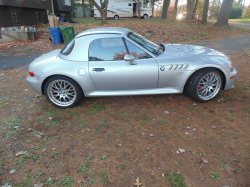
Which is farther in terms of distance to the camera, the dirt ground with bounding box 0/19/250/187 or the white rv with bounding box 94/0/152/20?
the white rv with bounding box 94/0/152/20

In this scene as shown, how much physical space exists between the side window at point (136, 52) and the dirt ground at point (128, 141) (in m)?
1.06

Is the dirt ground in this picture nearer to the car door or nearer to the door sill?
the door sill

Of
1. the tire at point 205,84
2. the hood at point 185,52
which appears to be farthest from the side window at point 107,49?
the tire at point 205,84

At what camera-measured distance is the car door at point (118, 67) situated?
359 centimetres

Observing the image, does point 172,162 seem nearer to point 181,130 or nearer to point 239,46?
point 181,130

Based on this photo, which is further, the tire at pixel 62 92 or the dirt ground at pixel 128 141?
the tire at pixel 62 92

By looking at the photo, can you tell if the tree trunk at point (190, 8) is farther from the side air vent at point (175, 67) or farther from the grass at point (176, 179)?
the grass at point (176, 179)

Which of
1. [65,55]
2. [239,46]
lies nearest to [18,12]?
[65,55]

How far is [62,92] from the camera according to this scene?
3961 millimetres

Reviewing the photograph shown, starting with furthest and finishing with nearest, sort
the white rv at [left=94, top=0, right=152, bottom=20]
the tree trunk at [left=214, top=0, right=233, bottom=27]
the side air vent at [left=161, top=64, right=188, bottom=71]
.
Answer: the white rv at [left=94, top=0, right=152, bottom=20], the tree trunk at [left=214, top=0, right=233, bottom=27], the side air vent at [left=161, top=64, right=188, bottom=71]

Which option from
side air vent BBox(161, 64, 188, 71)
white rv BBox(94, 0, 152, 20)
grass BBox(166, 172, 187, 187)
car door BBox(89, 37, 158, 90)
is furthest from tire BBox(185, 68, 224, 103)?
white rv BBox(94, 0, 152, 20)

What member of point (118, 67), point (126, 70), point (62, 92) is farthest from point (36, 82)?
point (126, 70)

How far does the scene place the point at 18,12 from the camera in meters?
16.7

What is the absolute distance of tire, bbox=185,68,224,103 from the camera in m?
3.65
